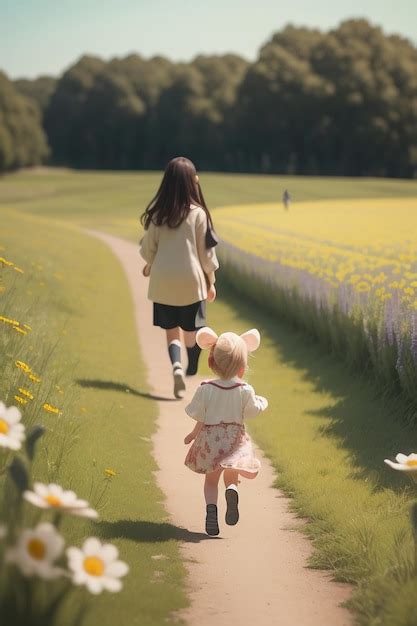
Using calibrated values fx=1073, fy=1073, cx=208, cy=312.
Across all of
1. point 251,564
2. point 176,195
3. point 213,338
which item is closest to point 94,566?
point 251,564

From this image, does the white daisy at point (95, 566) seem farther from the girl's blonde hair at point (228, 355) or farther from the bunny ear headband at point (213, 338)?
the bunny ear headband at point (213, 338)

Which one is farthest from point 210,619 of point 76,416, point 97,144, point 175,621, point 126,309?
point 97,144

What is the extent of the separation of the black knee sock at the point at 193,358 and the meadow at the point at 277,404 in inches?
20.0

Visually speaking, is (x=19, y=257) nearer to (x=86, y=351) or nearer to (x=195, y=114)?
(x=86, y=351)

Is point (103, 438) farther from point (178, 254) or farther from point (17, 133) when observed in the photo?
point (17, 133)

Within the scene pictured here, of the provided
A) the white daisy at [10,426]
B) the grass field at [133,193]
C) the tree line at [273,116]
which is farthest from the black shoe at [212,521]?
the tree line at [273,116]

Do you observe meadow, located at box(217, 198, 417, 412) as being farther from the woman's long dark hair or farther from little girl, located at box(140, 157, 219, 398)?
the woman's long dark hair

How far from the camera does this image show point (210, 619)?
15.8ft

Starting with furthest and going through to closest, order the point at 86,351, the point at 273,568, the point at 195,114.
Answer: the point at 195,114 → the point at 86,351 → the point at 273,568

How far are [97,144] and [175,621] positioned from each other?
10218 cm

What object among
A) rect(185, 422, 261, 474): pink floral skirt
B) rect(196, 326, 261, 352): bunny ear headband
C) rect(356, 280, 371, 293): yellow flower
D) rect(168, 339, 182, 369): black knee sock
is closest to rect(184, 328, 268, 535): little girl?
rect(185, 422, 261, 474): pink floral skirt

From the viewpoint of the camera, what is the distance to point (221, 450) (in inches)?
240

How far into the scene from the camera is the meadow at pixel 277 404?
5.44 m

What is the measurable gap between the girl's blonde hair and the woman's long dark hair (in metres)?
3.15
